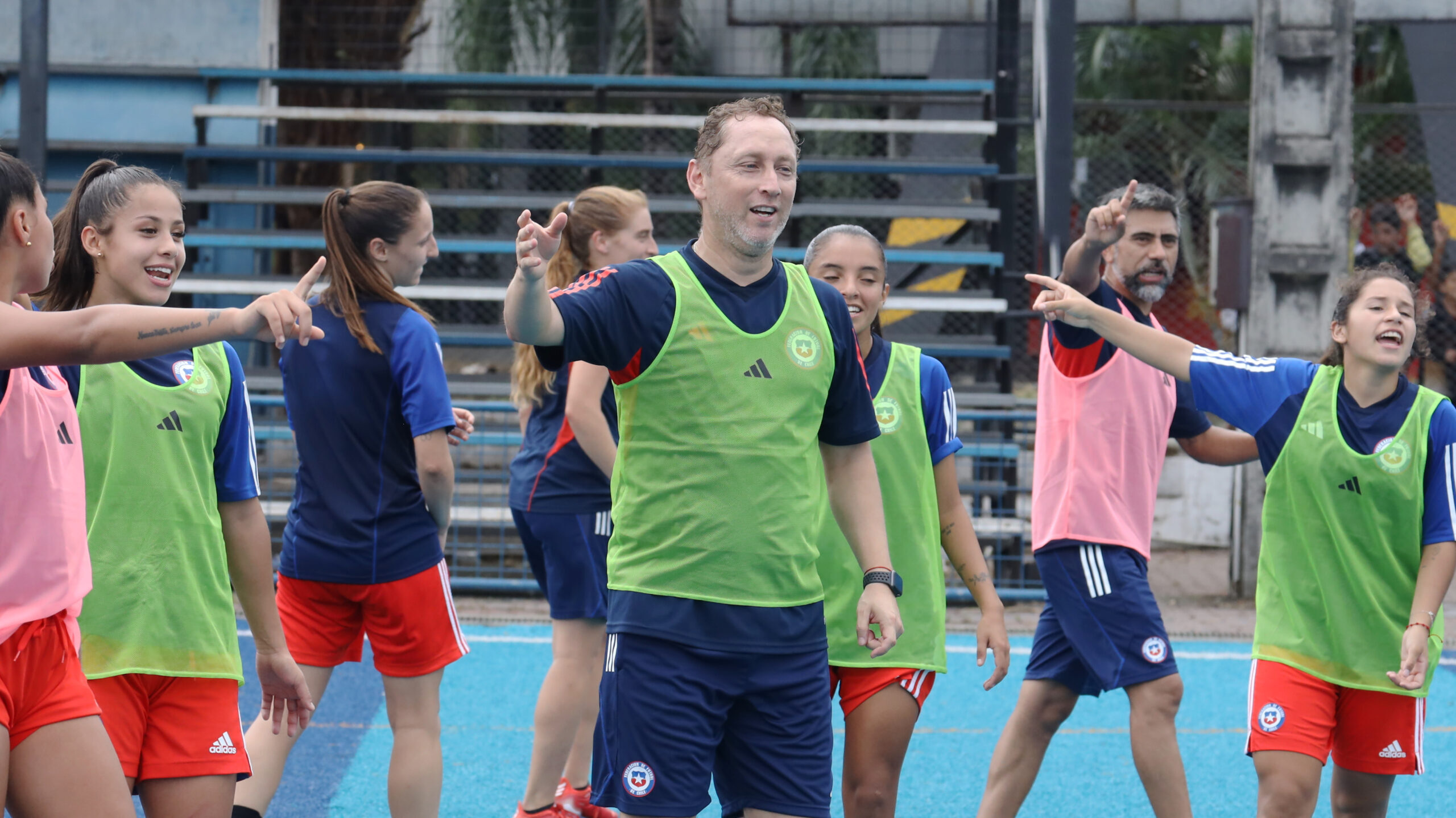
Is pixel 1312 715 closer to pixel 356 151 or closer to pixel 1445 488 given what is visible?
pixel 1445 488

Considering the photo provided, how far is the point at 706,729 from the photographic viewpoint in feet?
9.32

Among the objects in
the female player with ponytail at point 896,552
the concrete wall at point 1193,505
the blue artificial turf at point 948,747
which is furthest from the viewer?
the concrete wall at point 1193,505

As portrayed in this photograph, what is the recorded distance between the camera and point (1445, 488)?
12.0 feet

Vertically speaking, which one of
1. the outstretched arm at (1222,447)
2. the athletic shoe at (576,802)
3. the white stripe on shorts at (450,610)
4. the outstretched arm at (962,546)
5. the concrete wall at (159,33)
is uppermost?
the concrete wall at (159,33)

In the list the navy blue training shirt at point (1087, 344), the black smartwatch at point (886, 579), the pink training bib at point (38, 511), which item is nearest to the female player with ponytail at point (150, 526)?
the pink training bib at point (38, 511)

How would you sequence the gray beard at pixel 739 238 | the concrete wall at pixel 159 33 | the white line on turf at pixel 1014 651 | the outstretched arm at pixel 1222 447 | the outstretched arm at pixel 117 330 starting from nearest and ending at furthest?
1. the outstretched arm at pixel 117 330
2. the gray beard at pixel 739 238
3. the outstretched arm at pixel 1222 447
4. the white line on turf at pixel 1014 651
5. the concrete wall at pixel 159 33

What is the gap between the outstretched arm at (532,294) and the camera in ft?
8.43

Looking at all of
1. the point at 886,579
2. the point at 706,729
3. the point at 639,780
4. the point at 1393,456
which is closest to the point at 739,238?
the point at 886,579

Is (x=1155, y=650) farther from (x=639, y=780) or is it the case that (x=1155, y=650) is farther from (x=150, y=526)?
(x=150, y=526)

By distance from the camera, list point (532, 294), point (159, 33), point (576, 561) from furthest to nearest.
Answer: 1. point (159, 33)
2. point (576, 561)
3. point (532, 294)

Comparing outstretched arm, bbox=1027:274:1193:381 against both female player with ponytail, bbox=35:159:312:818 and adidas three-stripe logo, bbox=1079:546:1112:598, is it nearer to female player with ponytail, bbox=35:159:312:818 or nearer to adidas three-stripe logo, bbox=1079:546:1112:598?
adidas three-stripe logo, bbox=1079:546:1112:598

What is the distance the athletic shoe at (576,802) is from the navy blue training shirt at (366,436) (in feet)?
3.88

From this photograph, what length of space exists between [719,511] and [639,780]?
56cm

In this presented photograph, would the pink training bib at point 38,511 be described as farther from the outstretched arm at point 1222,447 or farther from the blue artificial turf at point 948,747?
the outstretched arm at point 1222,447
